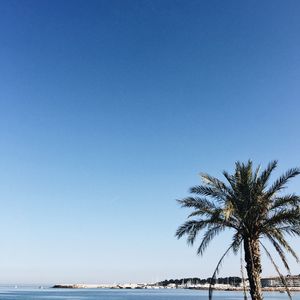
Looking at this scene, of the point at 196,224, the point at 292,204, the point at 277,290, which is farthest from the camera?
the point at 277,290

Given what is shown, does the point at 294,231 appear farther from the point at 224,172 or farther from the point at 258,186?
the point at 224,172

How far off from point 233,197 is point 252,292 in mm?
4651

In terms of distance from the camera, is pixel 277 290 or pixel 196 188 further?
pixel 277 290

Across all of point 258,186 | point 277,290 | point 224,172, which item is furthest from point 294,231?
point 277,290

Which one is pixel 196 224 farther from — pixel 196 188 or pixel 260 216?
pixel 260 216

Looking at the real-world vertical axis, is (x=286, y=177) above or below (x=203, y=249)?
above

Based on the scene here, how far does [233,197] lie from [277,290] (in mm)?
190390

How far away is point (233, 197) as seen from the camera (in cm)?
2197

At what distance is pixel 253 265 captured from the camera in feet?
68.8

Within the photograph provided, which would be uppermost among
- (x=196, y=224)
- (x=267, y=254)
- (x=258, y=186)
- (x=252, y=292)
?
(x=258, y=186)

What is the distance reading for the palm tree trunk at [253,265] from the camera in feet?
68.7

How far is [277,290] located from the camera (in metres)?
195

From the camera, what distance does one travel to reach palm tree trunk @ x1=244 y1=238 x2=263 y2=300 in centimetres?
2095

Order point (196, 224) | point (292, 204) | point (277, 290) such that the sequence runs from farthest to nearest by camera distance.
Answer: point (277, 290), point (196, 224), point (292, 204)
